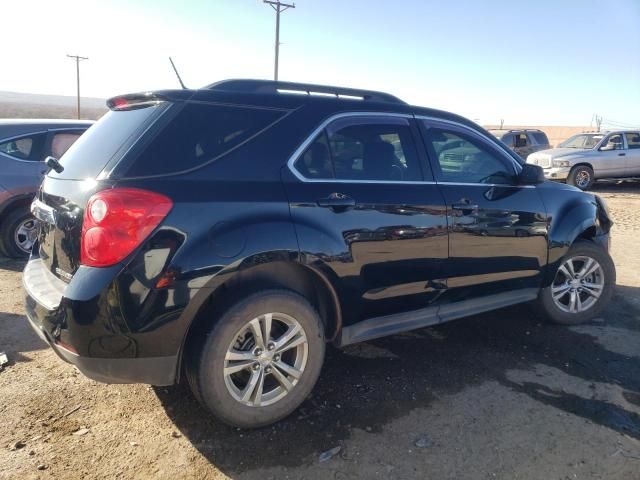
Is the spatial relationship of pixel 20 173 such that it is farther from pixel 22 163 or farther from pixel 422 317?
pixel 422 317

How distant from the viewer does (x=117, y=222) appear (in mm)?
2289

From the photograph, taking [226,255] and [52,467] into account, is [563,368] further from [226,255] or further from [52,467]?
[52,467]

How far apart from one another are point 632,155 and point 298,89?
1539 cm

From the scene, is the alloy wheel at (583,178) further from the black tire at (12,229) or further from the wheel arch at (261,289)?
the black tire at (12,229)

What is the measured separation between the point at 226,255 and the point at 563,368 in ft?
8.90

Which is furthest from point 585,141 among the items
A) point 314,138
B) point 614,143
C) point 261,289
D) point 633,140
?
point 261,289

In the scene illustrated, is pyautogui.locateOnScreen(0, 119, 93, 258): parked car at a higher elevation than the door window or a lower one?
lower

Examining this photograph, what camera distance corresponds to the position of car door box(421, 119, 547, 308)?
3.50 m

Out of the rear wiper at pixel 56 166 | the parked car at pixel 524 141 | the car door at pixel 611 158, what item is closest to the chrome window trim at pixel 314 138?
the rear wiper at pixel 56 166

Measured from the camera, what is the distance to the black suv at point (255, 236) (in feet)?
7.68

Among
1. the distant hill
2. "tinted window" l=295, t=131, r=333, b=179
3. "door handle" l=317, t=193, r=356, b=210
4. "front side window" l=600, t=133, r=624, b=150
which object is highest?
the distant hill

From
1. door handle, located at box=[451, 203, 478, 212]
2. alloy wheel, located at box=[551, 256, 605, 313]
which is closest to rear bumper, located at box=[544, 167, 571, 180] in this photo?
alloy wheel, located at box=[551, 256, 605, 313]

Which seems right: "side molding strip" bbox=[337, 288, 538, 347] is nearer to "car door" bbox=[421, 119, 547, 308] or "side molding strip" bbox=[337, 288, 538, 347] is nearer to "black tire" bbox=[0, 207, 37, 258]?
"car door" bbox=[421, 119, 547, 308]

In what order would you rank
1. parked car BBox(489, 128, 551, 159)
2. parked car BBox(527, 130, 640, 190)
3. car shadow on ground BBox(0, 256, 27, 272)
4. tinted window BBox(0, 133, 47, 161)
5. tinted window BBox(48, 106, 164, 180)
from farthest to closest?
parked car BBox(489, 128, 551, 159)
parked car BBox(527, 130, 640, 190)
tinted window BBox(0, 133, 47, 161)
car shadow on ground BBox(0, 256, 27, 272)
tinted window BBox(48, 106, 164, 180)
